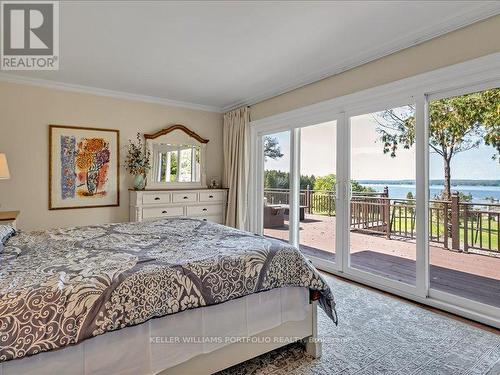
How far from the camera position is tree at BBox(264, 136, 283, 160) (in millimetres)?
4734

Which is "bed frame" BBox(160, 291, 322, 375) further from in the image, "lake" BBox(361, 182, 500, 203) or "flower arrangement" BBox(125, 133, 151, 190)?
"flower arrangement" BBox(125, 133, 151, 190)

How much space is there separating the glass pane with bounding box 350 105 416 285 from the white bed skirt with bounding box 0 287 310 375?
1.97 m

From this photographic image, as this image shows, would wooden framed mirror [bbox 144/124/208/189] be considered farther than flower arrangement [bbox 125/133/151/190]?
Yes

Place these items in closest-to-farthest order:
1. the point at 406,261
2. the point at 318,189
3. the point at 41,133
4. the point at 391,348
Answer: the point at 391,348, the point at 406,261, the point at 41,133, the point at 318,189

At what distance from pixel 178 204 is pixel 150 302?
3407 mm

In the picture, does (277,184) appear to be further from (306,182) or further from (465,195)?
(465,195)

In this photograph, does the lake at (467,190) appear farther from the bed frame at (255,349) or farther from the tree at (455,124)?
the bed frame at (255,349)

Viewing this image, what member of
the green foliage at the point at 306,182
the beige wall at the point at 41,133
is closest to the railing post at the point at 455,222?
the green foliage at the point at 306,182

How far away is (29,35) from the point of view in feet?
8.96

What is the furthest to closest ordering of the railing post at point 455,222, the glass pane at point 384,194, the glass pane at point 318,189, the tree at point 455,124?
the glass pane at point 318,189 → the glass pane at point 384,194 → the railing post at point 455,222 → the tree at point 455,124

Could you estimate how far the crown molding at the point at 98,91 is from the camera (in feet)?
12.4

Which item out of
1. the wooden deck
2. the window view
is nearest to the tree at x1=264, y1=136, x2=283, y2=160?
the wooden deck

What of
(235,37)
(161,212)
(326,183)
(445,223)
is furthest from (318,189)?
(161,212)

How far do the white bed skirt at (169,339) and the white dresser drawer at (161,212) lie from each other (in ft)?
10.3
